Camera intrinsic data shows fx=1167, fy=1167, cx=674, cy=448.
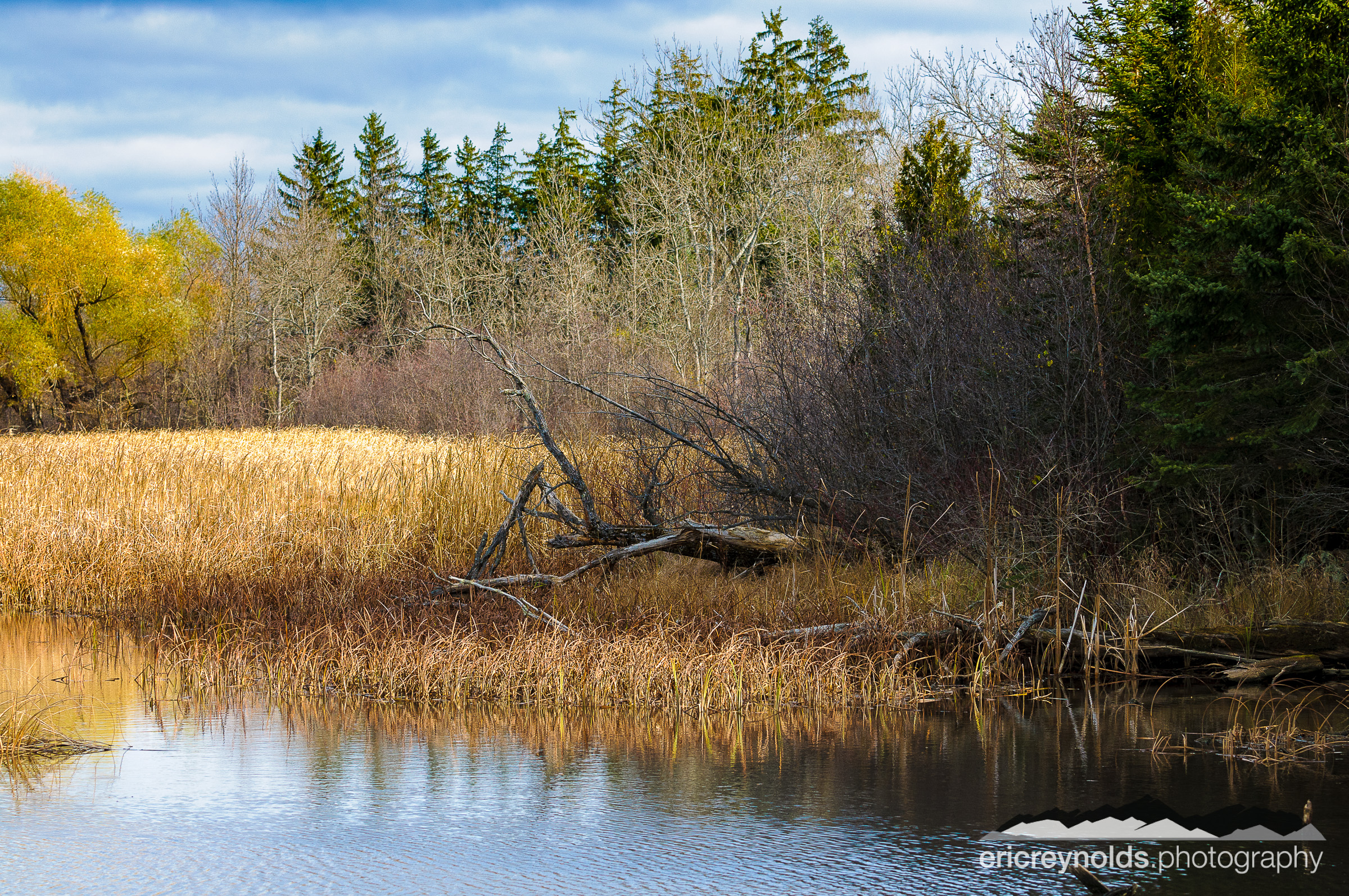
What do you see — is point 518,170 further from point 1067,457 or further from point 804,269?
point 1067,457

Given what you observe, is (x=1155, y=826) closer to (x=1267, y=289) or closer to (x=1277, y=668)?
(x=1277, y=668)

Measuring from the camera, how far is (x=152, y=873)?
15.2ft

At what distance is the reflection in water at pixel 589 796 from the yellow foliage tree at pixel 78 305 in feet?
136

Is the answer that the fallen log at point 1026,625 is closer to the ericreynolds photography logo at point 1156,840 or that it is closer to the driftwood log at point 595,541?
the driftwood log at point 595,541

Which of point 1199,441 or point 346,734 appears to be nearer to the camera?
point 346,734

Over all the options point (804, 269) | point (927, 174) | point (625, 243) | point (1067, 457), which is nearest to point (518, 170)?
point (625, 243)

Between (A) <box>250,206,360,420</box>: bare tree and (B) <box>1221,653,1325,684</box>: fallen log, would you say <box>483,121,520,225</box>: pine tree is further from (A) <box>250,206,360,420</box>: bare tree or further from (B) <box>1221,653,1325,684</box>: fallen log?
(B) <box>1221,653,1325,684</box>: fallen log

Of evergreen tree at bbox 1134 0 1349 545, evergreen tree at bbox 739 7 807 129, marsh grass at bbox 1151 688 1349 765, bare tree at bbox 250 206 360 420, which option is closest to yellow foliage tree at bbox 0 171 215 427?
bare tree at bbox 250 206 360 420

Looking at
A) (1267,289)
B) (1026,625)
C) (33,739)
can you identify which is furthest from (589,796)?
(1267,289)

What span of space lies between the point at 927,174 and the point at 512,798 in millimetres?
11492

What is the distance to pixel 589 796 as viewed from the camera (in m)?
5.74

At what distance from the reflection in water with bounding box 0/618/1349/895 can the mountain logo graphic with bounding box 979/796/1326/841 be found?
0.10 m

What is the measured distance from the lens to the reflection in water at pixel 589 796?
457 cm

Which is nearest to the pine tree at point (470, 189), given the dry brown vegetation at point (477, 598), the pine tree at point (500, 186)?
the pine tree at point (500, 186)
